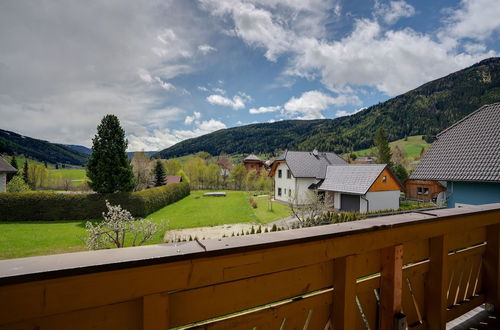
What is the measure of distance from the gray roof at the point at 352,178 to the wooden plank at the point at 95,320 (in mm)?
20093

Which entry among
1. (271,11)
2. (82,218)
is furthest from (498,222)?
(82,218)

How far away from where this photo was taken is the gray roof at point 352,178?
63.6 feet

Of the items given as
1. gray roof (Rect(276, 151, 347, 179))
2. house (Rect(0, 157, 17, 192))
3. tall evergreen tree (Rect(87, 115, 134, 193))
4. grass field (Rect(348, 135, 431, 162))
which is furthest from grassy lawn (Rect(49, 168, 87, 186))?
grass field (Rect(348, 135, 431, 162))

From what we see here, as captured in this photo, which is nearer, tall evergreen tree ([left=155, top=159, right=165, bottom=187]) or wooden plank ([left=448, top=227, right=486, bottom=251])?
wooden plank ([left=448, top=227, right=486, bottom=251])

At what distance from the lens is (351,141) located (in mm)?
83562

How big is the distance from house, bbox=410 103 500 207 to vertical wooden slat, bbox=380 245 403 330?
703 centimetres

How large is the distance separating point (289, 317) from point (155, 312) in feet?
2.10

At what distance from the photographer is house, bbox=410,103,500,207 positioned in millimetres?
6625

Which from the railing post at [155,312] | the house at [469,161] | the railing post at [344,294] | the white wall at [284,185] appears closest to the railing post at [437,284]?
the railing post at [344,294]

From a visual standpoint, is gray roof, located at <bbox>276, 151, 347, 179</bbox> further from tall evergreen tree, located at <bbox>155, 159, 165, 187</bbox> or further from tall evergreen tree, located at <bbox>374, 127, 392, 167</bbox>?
tall evergreen tree, located at <bbox>155, 159, 165, 187</bbox>

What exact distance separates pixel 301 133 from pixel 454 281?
127373 millimetres

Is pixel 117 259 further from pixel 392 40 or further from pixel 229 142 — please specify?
pixel 229 142

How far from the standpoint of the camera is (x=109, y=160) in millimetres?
19000

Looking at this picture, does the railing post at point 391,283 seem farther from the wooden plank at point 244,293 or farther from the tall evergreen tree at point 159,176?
the tall evergreen tree at point 159,176
